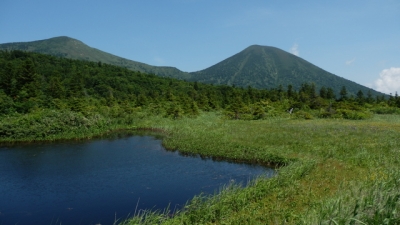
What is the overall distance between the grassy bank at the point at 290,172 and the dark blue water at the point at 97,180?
1.56 meters

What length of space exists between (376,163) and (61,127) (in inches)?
1048

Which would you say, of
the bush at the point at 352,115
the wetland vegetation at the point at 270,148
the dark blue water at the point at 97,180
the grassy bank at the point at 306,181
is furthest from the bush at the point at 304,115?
the dark blue water at the point at 97,180

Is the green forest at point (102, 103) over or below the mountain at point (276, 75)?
below

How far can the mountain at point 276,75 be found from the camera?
527 feet

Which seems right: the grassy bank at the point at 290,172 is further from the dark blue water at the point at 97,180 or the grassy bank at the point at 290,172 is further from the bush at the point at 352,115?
the bush at the point at 352,115

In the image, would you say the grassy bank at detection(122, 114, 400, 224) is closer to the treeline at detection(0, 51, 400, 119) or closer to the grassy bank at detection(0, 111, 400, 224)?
the grassy bank at detection(0, 111, 400, 224)

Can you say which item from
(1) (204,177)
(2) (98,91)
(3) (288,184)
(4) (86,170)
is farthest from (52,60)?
(3) (288,184)

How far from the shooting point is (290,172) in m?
13.0

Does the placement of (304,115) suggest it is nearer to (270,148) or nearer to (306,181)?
(270,148)

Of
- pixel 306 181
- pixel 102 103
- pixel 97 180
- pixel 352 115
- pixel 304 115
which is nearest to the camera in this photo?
pixel 306 181

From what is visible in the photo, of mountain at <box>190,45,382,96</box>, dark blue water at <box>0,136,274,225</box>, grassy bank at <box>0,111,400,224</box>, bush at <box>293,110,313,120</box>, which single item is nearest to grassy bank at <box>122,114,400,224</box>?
grassy bank at <box>0,111,400,224</box>

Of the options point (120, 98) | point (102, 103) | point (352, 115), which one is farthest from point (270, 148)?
point (120, 98)

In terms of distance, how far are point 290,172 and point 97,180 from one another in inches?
394

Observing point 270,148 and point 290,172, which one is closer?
point 290,172
